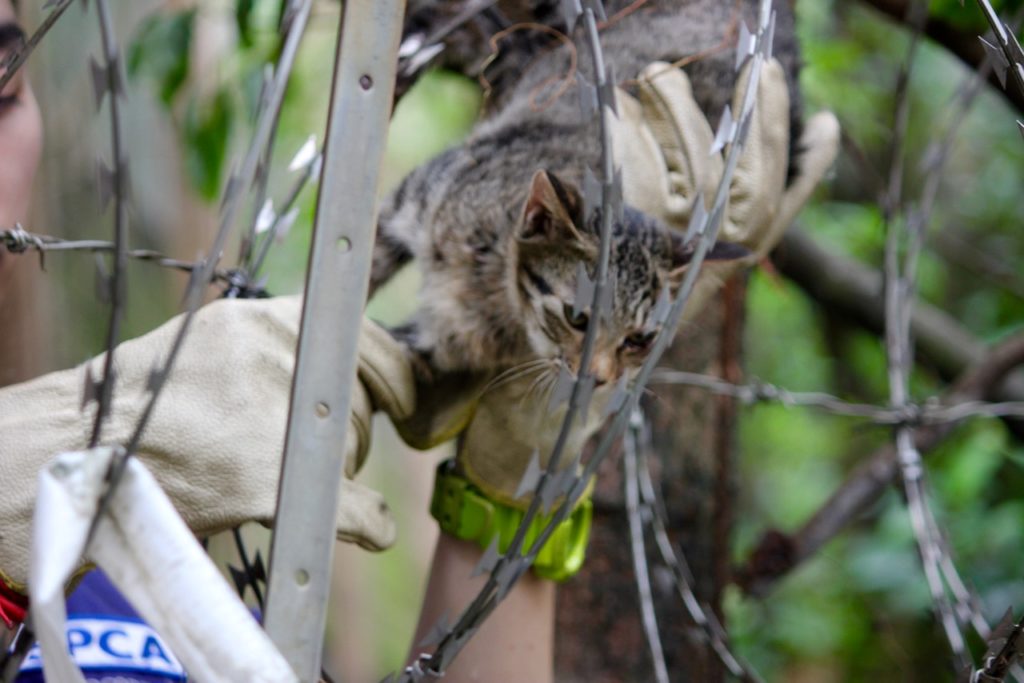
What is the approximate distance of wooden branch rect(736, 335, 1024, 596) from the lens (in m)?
2.11

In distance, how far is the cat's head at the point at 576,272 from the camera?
1.46m

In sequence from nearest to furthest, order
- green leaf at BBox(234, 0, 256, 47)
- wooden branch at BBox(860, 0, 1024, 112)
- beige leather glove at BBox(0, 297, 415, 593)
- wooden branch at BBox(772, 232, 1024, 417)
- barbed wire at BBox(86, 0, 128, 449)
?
1. barbed wire at BBox(86, 0, 128, 449)
2. beige leather glove at BBox(0, 297, 415, 593)
3. green leaf at BBox(234, 0, 256, 47)
4. wooden branch at BBox(860, 0, 1024, 112)
5. wooden branch at BBox(772, 232, 1024, 417)

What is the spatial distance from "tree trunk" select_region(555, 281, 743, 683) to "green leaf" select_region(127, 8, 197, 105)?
978 mm

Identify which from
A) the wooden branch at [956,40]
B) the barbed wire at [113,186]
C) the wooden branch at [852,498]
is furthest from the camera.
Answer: the wooden branch at [852,498]

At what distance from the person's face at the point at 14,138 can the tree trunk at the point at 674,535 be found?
105 cm

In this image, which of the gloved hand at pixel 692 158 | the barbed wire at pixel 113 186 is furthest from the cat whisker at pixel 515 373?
the barbed wire at pixel 113 186

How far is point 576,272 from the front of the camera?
1.44 metres

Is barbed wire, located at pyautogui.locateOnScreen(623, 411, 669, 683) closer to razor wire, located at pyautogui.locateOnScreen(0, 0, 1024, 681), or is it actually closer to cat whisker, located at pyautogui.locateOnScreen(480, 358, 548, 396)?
cat whisker, located at pyautogui.locateOnScreen(480, 358, 548, 396)

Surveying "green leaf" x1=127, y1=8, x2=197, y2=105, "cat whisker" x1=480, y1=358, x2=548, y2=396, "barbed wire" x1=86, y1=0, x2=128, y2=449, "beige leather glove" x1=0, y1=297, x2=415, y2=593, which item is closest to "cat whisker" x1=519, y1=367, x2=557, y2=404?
"cat whisker" x1=480, y1=358, x2=548, y2=396

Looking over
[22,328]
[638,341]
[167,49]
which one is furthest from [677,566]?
[22,328]

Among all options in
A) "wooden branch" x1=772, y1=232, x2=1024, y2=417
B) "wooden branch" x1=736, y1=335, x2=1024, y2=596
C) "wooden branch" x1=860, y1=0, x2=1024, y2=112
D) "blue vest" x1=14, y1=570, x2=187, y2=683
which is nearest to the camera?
"blue vest" x1=14, y1=570, x2=187, y2=683

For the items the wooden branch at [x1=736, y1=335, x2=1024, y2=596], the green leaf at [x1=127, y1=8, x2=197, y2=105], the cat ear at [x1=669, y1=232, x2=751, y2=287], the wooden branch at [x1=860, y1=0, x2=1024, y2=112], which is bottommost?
the wooden branch at [x1=736, y1=335, x2=1024, y2=596]

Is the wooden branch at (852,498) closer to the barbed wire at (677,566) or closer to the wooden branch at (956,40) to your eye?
the barbed wire at (677,566)

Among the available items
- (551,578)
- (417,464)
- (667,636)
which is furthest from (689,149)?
(417,464)
